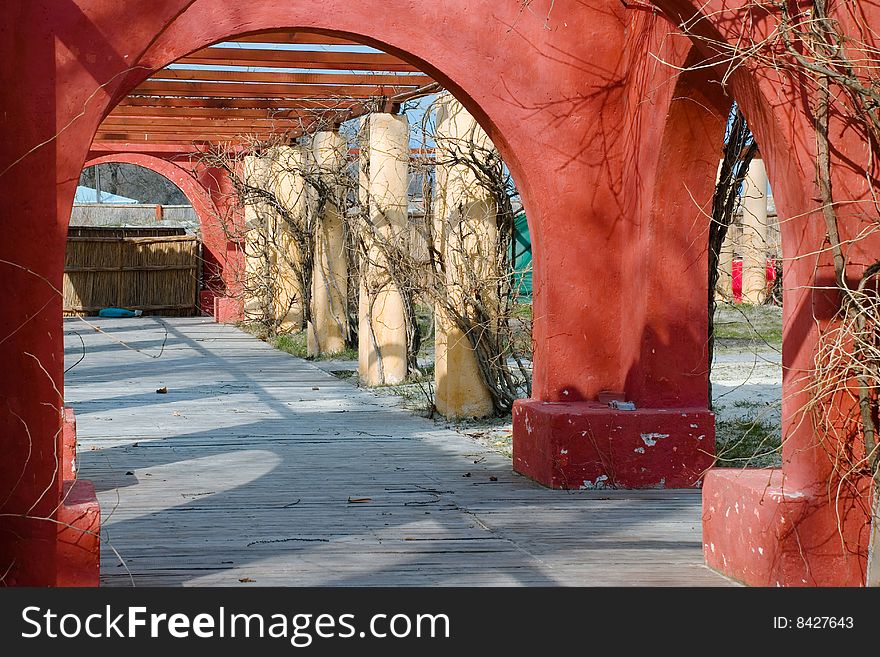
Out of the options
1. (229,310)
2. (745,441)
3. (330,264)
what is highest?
(330,264)

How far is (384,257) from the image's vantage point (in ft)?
33.8

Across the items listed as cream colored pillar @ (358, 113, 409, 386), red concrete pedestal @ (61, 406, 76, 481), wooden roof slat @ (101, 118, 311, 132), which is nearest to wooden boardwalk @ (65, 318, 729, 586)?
red concrete pedestal @ (61, 406, 76, 481)

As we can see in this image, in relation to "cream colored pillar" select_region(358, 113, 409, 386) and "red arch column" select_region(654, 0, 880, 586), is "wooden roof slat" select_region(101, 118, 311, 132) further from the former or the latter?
"red arch column" select_region(654, 0, 880, 586)

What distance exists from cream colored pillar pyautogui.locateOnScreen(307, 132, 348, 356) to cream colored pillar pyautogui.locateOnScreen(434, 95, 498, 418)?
366cm

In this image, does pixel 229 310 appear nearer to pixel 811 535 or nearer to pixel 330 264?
pixel 330 264

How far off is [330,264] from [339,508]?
8.08 meters

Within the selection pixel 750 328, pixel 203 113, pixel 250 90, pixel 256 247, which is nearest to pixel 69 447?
pixel 250 90

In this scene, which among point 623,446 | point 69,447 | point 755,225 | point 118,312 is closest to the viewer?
point 69,447

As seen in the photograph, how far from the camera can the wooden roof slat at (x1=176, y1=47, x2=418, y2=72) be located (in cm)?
923

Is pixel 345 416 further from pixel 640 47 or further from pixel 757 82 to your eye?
pixel 757 82

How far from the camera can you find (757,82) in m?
3.84

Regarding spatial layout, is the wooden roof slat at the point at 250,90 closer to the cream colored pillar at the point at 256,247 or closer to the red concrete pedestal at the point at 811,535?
the cream colored pillar at the point at 256,247

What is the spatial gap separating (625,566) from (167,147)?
15.6m

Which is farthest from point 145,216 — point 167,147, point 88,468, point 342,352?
point 88,468
